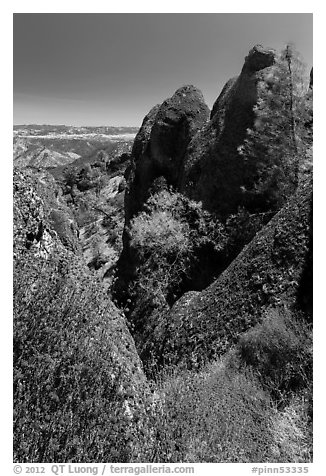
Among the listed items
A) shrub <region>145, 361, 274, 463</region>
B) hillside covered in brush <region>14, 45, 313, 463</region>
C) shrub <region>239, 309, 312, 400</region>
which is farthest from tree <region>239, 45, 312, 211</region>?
shrub <region>145, 361, 274, 463</region>

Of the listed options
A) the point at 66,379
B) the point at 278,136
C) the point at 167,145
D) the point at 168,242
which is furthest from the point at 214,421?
the point at 167,145

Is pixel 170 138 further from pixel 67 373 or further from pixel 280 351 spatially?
pixel 67 373

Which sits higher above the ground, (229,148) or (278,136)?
(278,136)

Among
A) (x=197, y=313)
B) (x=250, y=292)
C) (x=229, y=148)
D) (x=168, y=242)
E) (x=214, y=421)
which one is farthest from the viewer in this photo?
(x=168, y=242)

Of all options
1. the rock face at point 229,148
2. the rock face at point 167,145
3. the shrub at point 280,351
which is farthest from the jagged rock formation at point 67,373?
the rock face at point 167,145

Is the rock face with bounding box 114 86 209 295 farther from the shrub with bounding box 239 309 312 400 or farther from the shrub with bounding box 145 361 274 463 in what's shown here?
the shrub with bounding box 145 361 274 463

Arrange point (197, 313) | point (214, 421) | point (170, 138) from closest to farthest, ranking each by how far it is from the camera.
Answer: point (214, 421), point (197, 313), point (170, 138)

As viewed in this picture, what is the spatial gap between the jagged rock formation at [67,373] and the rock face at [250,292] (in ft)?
12.7

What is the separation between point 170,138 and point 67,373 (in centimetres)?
2181

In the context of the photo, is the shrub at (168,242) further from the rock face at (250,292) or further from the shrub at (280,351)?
the shrub at (280,351)

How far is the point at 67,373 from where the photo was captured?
482 centimetres

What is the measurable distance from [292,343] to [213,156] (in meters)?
13.2

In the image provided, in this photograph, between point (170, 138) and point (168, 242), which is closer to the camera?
→ point (168, 242)
